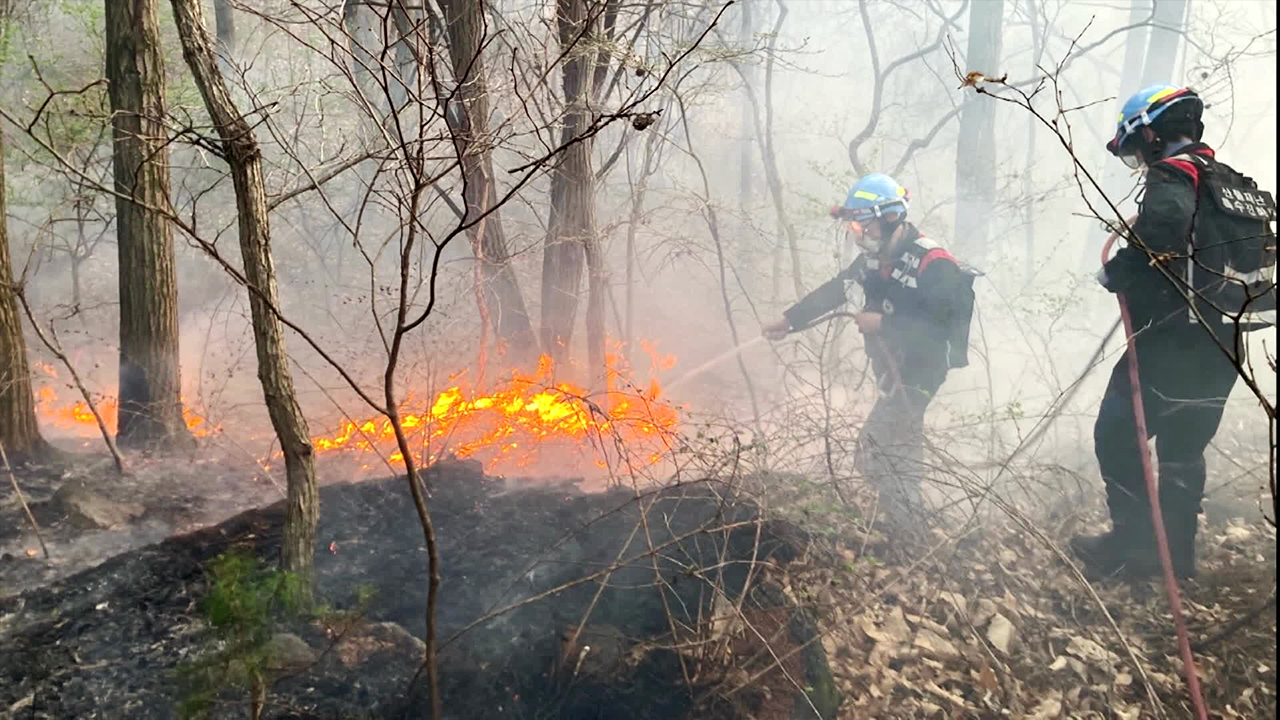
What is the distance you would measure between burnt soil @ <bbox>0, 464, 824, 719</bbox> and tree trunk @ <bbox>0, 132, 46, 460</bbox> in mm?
2508

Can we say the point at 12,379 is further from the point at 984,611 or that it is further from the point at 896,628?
the point at 984,611

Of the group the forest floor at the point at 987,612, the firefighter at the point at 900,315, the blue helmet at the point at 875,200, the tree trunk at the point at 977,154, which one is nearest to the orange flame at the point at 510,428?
the forest floor at the point at 987,612

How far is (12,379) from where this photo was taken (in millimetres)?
5844

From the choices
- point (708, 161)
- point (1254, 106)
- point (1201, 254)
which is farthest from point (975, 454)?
point (1254, 106)

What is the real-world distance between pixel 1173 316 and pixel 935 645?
2378 mm

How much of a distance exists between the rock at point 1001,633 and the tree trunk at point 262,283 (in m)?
3.71

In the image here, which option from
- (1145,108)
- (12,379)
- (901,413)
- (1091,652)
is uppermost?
(1145,108)

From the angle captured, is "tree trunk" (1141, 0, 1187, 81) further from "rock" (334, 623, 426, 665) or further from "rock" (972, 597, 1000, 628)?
"rock" (334, 623, 426, 665)

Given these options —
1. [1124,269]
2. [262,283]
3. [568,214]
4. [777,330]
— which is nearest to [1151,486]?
[1124,269]

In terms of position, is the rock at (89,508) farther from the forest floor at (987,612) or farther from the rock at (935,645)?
the rock at (935,645)

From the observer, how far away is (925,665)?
155 inches

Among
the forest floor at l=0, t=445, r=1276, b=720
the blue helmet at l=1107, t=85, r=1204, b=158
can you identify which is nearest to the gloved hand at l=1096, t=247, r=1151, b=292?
the blue helmet at l=1107, t=85, r=1204, b=158

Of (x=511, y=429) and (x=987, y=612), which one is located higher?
(x=511, y=429)

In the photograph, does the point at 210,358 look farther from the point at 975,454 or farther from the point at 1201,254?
the point at 1201,254
